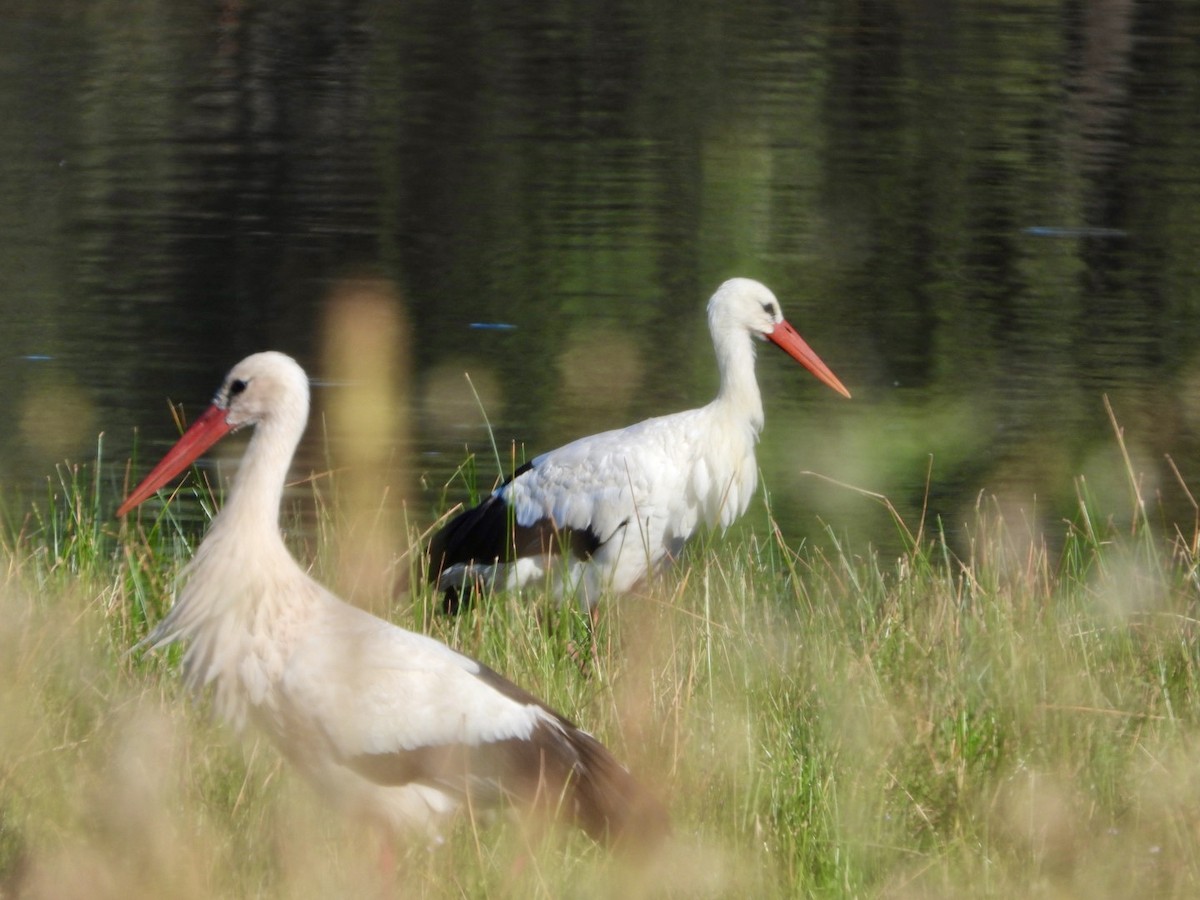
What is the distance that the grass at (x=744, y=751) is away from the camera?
2936mm

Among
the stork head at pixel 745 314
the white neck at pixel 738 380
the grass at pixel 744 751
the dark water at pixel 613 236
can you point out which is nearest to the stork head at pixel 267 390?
the dark water at pixel 613 236

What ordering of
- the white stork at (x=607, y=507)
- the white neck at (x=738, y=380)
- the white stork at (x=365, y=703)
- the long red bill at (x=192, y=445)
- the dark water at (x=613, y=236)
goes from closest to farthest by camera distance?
the white stork at (x=365, y=703), the long red bill at (x=192, y=445), the white stork at (x=607, y=507), the white neck at (x=738, y=380), the dark water at (x=613, y=236)

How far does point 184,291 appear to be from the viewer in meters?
10.8

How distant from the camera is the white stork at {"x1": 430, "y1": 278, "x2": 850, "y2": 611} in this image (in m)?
5.42

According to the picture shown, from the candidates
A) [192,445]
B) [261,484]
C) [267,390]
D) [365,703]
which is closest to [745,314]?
[192,445]

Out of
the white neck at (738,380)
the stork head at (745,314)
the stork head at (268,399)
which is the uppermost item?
the stork head at (268,399)

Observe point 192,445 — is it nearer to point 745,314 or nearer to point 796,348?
point 745,314

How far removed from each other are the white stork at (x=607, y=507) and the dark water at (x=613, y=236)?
2.14ft

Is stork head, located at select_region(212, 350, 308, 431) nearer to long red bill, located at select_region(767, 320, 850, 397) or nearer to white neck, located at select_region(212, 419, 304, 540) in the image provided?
white neck, located at select_region(212, 419, 304, 540)

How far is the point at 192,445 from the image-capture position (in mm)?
3834

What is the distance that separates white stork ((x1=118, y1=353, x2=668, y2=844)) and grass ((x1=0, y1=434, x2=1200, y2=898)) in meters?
0.08

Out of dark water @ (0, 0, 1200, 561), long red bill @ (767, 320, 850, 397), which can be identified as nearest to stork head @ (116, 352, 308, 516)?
dark water @ (0, 0, 1200, 561)

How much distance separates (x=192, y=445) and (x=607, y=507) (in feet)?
6.07

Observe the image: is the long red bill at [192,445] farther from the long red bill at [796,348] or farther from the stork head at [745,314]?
the long red bill at [796,348]
